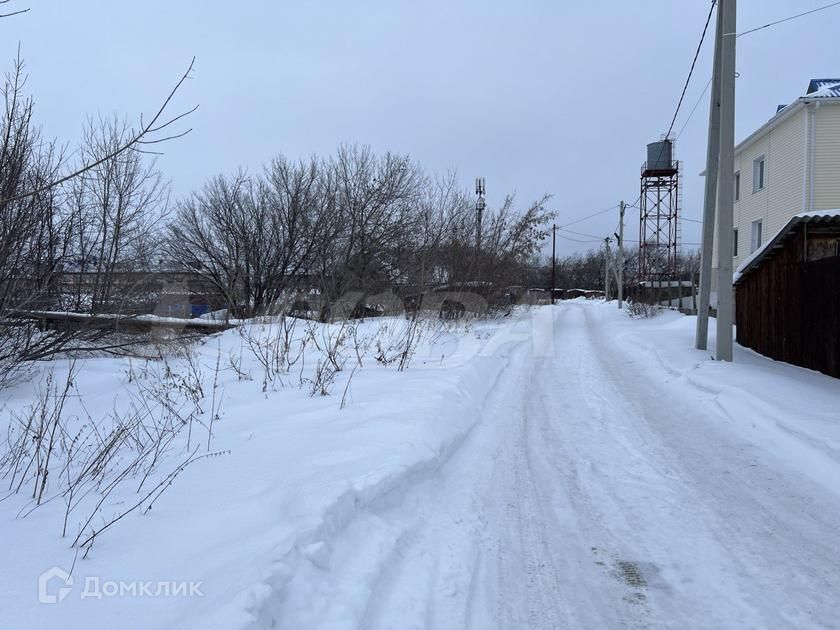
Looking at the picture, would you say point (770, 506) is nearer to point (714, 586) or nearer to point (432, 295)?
point (714, 586)

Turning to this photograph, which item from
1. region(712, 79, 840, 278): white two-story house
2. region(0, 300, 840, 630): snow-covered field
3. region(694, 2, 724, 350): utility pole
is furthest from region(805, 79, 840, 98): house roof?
region(0, 300, 840, 630): snow-covered field

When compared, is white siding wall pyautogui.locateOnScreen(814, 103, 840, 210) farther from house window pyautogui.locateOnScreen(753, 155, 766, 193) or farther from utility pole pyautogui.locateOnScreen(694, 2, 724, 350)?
utility pole pyautogui.locateOnScreen(694, 2, 724, 350)

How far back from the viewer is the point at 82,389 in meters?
7.96

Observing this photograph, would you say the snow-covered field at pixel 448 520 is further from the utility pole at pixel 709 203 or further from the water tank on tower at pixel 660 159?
the water tank on tower at pixel 660 159

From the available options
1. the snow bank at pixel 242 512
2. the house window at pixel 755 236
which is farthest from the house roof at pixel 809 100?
the snow bank at pixel 242 512

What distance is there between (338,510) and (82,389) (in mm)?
6722

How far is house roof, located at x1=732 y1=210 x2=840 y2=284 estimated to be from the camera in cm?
884

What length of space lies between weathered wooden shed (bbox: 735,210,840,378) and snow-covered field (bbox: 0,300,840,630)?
6.82 feet

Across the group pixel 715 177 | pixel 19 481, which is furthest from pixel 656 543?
pixel 715 177

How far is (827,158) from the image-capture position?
1795cm

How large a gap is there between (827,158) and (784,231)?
11.8m

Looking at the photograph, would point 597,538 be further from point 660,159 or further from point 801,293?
point 660,159

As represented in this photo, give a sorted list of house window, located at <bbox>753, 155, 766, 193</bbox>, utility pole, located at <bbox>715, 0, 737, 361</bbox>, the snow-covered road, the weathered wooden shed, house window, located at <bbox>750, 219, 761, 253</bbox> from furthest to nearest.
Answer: house window, located at <bbox>750, 219, 761, 253</bbox>
house window, located at <bbox>753, 155, 766, 193</bbox>
utility pole, located at <bbox>715, 0, 737, 361</bbox>
the weathered wooden shed
the snow-covered road

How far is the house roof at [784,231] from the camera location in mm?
8836
